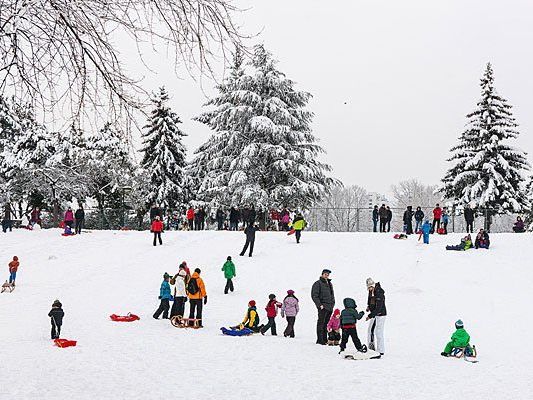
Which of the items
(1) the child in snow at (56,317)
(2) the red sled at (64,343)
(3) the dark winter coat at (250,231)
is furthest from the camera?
(3) the dark winter coat at (250,231)

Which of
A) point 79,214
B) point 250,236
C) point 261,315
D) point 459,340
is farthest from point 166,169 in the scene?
point 459,340

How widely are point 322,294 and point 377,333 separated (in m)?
1.46

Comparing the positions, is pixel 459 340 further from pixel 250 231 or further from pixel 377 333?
pixel 250 231

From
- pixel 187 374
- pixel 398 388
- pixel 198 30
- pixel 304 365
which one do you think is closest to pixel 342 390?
pixel 398 388

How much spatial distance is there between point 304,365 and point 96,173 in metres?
29.9

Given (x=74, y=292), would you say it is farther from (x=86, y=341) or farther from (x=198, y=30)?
(x=198, y=30)

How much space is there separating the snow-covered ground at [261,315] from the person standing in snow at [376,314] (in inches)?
16.3

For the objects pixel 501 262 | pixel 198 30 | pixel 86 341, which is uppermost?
pixel 198 30

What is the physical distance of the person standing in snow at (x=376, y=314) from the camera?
12.7 m

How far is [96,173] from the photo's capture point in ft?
127

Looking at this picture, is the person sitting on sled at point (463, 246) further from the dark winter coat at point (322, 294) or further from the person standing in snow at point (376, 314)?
the person standing in snow at point (376, 314)

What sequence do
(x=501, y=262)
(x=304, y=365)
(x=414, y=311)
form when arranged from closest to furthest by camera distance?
(x=304, y=365), (x=414, y=311), (x=501, y=262)

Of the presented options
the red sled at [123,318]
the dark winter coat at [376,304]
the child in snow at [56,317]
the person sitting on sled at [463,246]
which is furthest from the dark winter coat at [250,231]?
the dark winter coat at [376,304]

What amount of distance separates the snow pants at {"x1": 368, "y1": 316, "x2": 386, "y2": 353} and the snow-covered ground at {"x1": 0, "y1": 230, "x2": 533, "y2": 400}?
1.08ft
